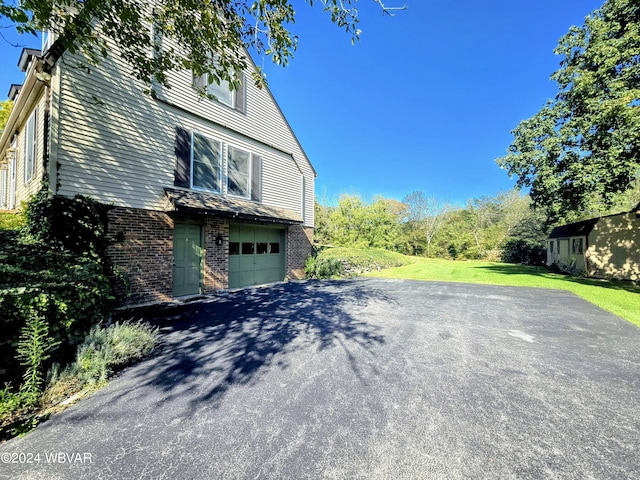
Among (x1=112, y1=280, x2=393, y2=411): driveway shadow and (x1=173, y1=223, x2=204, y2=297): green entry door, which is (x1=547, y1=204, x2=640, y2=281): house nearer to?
(x1=112, y1=280, x2=393, y2=411): driveway shadow

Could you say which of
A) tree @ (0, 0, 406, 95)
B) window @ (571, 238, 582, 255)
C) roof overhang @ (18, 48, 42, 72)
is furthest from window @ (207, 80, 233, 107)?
window @ (571, 238, 582, 255)

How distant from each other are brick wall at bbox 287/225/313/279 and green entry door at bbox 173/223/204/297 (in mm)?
4289

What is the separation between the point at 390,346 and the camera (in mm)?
4449

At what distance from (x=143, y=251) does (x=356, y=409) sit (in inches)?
274

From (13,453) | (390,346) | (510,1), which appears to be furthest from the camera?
(510,1)

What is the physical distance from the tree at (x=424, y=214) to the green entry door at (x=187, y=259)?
2952 centimetres

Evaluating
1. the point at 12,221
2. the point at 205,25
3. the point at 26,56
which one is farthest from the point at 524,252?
the point at 26,56

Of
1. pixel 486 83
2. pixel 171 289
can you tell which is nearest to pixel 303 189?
pixel 171 289

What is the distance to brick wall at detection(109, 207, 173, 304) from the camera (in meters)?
6.68

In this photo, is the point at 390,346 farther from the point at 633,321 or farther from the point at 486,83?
the point at 486,83

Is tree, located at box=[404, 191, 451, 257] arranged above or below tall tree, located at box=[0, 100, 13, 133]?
below

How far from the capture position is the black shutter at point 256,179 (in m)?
10.3

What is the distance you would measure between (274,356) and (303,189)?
9.84 metres

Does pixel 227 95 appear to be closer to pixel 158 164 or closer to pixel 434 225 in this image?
pixel 158 164
